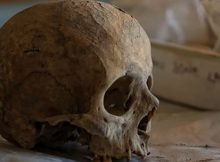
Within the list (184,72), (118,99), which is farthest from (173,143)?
(184,72)

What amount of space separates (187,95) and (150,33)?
0.66ft

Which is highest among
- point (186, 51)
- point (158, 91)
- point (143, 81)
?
point (143, 81)

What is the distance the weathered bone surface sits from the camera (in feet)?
2.24

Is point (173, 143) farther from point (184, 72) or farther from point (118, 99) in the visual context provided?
point (184, 72)

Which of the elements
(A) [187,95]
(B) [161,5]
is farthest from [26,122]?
(B) [161,5]

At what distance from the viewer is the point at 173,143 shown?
90cm

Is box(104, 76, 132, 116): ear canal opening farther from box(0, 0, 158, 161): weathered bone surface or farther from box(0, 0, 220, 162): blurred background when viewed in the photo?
box(0, 0, 220, 162): blurred background

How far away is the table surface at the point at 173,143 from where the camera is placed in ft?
2.29

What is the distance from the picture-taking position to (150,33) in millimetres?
1312

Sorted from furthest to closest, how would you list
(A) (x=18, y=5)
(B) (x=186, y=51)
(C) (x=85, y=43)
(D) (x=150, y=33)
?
(A) (x=18, y=5), (D) (x=150, y=33), (B) (x=186, y=51), (C) (x=85, y=43)

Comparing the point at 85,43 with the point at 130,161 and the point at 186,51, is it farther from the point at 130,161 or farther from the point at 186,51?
the point at 186,51

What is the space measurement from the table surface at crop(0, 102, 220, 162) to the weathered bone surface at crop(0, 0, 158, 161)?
0.10 feet

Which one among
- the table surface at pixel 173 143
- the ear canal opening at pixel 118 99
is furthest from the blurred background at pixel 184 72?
the ear canal opening at pixel 118 99

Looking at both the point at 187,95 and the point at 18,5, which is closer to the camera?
the point at 187,95
